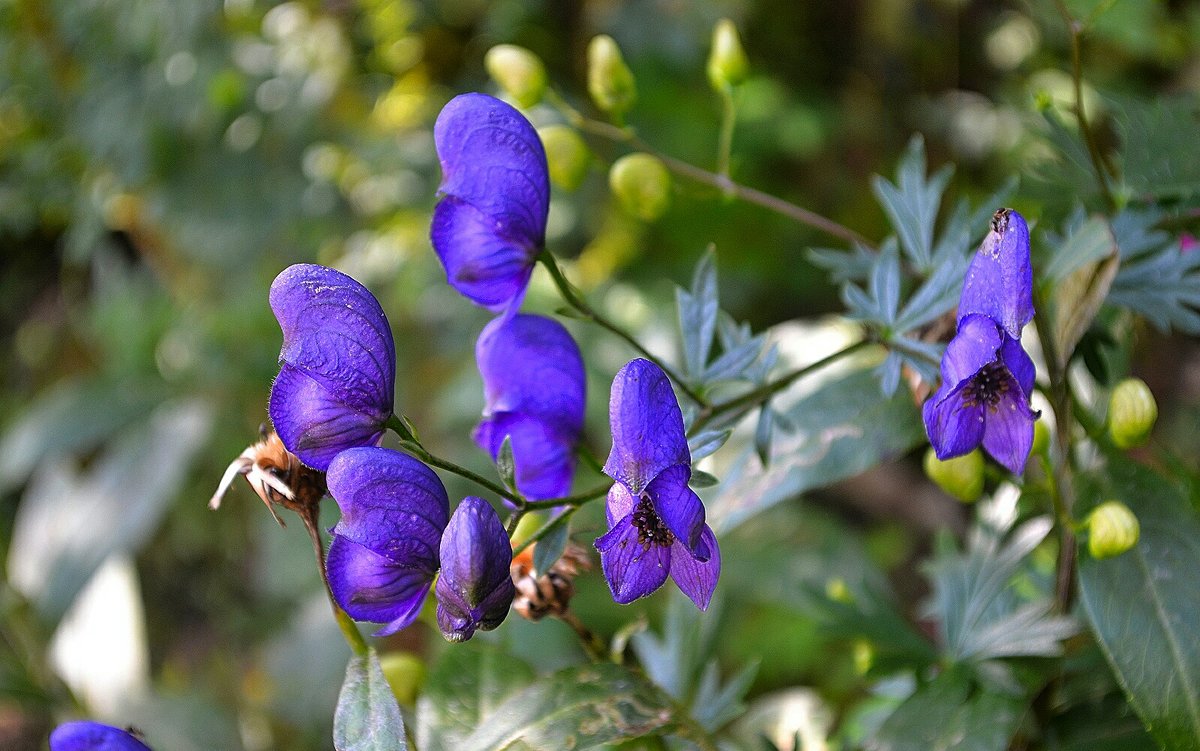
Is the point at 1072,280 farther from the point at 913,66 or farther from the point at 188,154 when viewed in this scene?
the point at 913,66

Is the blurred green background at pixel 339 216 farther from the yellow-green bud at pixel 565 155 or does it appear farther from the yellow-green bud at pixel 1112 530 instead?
the yellow-green bud at pixel 1112 530

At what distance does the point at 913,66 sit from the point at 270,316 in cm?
151

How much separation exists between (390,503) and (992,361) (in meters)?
0.31

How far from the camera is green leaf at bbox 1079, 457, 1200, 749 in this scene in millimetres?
583

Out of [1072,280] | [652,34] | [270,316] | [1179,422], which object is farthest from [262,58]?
[1179,422]

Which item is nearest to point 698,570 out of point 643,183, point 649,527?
point 649,527

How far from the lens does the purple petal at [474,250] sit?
601 millimetres

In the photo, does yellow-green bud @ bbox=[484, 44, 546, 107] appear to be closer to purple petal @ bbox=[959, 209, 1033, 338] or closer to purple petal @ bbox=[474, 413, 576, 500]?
purple petal @ bbox=[474, 413, 576, 500]

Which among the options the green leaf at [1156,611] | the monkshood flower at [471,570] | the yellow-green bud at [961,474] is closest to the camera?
the monkshood flower at [471,570]

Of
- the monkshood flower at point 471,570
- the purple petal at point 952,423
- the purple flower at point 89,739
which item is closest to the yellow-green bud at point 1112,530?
the purple petal at point 952,423

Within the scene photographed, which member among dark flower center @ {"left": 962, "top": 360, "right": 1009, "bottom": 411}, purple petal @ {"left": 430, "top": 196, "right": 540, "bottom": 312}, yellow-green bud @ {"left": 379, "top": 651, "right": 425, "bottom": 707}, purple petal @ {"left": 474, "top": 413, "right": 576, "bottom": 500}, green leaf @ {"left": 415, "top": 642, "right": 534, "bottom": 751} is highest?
purple petal @ {"left": 430, "top": 196, "right": 540, "bottom": 312}

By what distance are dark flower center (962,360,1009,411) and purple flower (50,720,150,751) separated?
1.60 ft

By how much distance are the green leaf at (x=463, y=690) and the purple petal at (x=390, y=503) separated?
18cm

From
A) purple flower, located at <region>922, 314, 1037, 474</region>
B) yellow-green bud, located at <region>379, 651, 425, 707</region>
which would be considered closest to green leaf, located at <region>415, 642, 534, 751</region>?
yellow-green bud, located at <region>379, 651, 425, 707</region>
